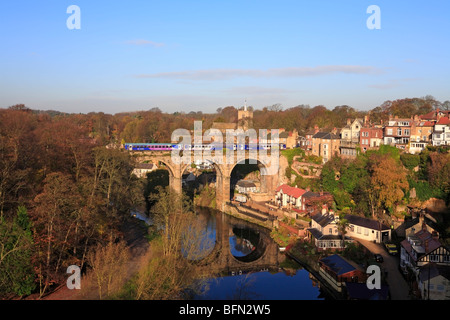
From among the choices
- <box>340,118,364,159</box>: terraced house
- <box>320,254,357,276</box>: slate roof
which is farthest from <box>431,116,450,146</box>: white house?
<box>320,254,357,276</box>: slate roof

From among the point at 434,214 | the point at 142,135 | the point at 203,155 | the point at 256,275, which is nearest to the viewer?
the point at 256,275

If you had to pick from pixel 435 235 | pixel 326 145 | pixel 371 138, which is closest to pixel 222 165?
pixel 326 145

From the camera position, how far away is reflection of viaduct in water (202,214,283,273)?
25141 mm

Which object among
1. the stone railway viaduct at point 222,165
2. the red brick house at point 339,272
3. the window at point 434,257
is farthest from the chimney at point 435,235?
the stone railway viaduct at point 222,165

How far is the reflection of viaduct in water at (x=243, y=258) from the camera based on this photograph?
82.5 ft

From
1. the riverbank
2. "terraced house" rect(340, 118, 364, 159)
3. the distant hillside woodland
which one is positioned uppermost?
"terraced house" rect(340, 118, 364, 159)

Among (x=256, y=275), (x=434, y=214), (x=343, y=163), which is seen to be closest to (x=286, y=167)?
(x=343, y=163)

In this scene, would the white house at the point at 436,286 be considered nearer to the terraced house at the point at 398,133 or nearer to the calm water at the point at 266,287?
the calm water at the point at 266,287

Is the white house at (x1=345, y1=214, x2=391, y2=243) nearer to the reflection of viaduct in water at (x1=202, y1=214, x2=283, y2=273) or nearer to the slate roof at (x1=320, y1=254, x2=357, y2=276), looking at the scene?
the slate roof at (x1=320, y1=254, x2=357, y2=276)

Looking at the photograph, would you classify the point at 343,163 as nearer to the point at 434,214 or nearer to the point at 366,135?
the point at 366,135

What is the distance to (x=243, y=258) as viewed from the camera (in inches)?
1081

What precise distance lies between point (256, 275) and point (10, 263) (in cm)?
1361

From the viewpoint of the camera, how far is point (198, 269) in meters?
22.2

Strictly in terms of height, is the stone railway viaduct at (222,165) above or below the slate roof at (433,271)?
above
